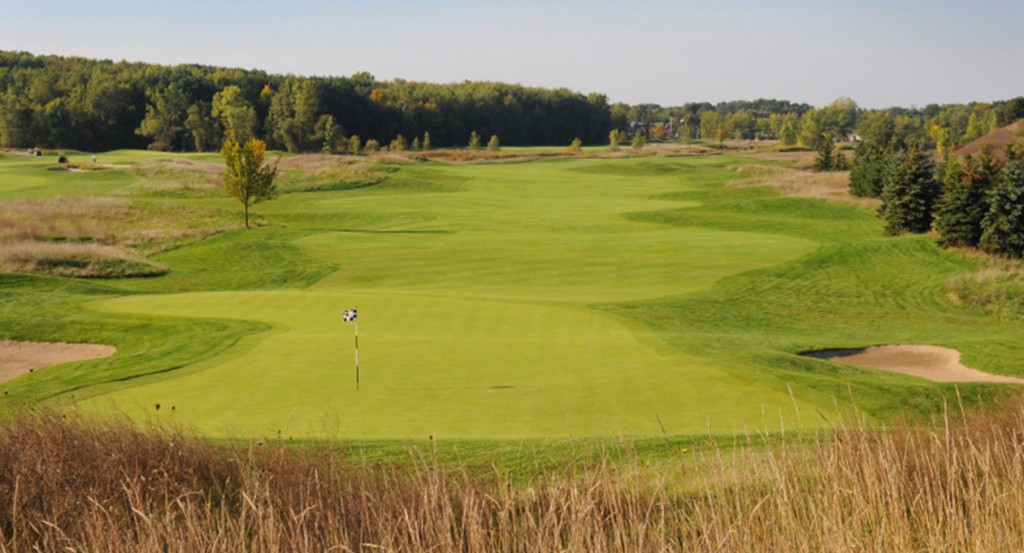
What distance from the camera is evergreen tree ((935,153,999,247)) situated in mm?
38906

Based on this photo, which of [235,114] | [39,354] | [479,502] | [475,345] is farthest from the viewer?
[235,114]

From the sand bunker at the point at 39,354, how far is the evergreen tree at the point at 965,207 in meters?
Answer: 32.2

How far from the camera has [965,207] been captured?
39094 millimetres

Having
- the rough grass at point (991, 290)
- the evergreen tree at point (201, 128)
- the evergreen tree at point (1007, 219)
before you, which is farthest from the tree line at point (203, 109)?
the rough grass at point (991, 290)

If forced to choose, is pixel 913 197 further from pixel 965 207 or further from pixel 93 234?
pixel 93 234

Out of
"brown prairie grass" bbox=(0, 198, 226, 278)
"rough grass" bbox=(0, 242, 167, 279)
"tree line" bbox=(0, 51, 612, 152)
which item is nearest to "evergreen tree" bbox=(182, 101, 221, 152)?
"tree line" bbox=(0, 51, 612, 152)

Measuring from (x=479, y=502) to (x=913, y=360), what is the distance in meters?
18.5

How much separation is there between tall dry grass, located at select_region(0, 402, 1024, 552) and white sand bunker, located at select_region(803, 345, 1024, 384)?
1231 centimetres

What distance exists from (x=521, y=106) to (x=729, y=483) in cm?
15738

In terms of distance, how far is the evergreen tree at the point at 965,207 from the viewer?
38.9 metres

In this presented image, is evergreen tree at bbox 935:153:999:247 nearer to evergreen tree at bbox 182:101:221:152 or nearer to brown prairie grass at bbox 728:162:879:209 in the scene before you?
brown prairie grass at bbox 728:162:879:209

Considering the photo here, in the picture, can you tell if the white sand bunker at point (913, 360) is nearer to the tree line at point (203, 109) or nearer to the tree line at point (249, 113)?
the tree line at point (249, 113)

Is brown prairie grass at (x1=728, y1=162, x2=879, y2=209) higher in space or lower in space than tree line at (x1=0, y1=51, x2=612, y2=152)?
lower

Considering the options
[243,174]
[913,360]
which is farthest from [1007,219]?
[243,174]
